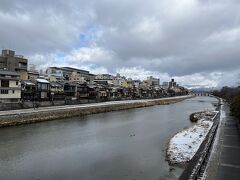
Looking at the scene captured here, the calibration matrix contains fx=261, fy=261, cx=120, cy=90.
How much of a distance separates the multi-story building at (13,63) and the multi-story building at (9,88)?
16.1 meters

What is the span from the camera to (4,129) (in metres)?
24.5

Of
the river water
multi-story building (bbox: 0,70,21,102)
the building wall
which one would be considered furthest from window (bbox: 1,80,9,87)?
the river water

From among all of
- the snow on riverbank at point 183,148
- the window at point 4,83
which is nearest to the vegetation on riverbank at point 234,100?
the snow on riverbank at point 183,148

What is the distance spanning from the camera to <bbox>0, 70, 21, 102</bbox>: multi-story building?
36.4m

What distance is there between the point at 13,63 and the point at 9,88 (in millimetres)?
20109

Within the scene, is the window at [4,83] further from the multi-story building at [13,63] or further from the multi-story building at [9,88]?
the multi-story building at [13,63]

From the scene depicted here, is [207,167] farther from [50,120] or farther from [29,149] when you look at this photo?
[50,120]

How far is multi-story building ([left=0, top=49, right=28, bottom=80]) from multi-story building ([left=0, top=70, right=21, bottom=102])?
16.1 meters

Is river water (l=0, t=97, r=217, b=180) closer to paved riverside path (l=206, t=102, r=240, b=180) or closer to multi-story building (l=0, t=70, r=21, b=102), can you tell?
paved riverside path (l=206, t=102, r=240, b=180)

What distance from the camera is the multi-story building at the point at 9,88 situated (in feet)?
119

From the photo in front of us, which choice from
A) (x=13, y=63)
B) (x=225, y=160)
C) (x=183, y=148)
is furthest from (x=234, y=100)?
(x=13, y=63)

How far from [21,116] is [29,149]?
12482 millimetres

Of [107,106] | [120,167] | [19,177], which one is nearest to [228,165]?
[120,167]

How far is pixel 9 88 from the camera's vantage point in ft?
122
